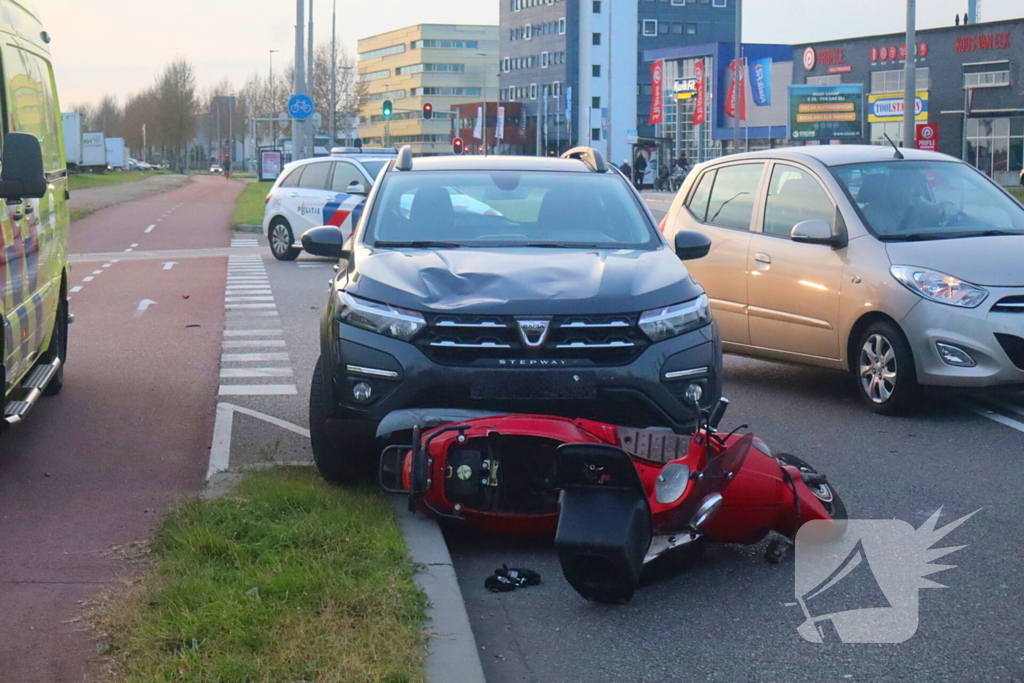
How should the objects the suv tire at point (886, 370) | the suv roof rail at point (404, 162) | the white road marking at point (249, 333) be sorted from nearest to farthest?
the suv roof rail at point (404, 162), the suv tire at point (886, 370), the white road marking at point (249, 333)

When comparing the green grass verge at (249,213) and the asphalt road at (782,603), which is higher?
the green grass verge at (249,213)

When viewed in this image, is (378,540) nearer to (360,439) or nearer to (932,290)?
(360,439)

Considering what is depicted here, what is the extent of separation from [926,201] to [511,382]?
4420 mm

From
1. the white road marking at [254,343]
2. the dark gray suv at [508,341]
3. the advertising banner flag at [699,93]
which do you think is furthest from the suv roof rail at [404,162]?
the advertising banner flag at [699,93]

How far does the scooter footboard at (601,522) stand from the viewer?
4.60 m

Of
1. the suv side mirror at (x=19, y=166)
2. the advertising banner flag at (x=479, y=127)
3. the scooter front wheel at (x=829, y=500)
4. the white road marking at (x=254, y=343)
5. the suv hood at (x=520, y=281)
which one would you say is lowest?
the white road marking at (x=254, y=343)

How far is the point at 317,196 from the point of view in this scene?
22.1 meters

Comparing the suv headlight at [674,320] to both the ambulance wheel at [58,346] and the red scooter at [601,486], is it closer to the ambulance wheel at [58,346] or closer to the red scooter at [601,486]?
the red scooter at [601,486]

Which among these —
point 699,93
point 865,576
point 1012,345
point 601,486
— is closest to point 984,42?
point 699,93

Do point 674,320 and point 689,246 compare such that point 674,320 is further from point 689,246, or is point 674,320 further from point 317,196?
point 317,196

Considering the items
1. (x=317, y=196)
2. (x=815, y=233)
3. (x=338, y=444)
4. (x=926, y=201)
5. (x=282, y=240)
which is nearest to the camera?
(x=338, y=444)

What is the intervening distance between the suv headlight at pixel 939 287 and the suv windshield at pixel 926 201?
1.24 ft

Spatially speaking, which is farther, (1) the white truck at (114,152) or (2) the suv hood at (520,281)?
(1) the white truck at (114,152)

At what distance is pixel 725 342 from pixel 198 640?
20.5 feet
